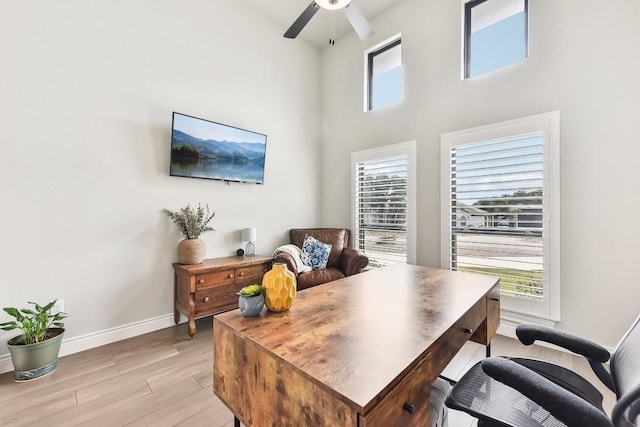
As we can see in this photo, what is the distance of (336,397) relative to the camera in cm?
74

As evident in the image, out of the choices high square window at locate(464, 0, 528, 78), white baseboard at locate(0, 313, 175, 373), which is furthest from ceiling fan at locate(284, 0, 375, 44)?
white baseboard at locate(0, 313, 175, 373)

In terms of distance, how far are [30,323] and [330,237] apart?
291 centimetres

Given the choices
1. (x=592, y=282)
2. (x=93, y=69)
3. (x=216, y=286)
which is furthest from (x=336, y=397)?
(x=93, y=69)

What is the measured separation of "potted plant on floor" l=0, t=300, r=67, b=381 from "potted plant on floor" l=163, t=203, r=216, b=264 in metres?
1.00

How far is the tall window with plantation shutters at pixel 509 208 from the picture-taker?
2.44 meters

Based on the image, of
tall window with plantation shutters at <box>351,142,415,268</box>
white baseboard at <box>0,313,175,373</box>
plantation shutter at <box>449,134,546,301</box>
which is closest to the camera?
white baseboard at <box>0,313,175,373</box>

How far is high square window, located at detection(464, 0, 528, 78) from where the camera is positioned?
2725mm

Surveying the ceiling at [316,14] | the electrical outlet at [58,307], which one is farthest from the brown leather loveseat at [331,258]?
the ceiling at [316,14]

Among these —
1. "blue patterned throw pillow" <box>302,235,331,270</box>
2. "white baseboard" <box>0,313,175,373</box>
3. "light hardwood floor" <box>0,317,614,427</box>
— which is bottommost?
"light hardwood floor" <box>0,317,614,427</box>

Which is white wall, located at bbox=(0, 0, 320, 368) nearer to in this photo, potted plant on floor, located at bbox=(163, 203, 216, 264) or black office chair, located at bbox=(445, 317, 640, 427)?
potted plant on floor, located at bbox=(163, 203, 216, 264)

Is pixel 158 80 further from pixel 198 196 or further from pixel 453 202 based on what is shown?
pixel 453 202

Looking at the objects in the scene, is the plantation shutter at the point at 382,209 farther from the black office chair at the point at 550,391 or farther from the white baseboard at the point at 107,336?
the white baseboard at the point at 107,336

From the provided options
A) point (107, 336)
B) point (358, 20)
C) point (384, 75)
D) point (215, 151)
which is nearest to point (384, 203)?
point (384, 75)

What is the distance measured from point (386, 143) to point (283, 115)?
153 centimetres
